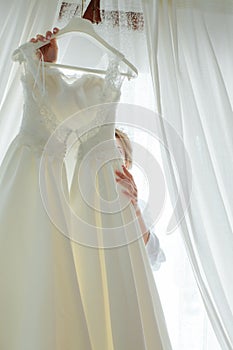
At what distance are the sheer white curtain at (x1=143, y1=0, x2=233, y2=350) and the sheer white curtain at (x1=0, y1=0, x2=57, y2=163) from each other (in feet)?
0.88

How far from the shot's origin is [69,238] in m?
0.79

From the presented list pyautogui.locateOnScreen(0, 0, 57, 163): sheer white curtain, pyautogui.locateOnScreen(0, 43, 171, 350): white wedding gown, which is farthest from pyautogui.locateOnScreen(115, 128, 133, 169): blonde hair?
pyautogui.locateOnScreen(0, 0, 57, 163): sheer white curtain

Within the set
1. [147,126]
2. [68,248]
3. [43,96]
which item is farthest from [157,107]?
[68,248]

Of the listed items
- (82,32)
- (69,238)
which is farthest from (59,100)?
(69,238)

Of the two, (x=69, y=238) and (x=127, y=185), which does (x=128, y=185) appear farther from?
(x=69, y=238)

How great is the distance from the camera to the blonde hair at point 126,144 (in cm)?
100

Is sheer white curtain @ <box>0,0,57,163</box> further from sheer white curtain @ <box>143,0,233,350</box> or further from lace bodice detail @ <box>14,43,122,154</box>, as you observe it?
sheer white curtain @ <box>143,0,233,350</box>

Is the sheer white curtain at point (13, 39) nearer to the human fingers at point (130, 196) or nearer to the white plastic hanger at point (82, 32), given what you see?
the white plastic hanger at point (82, 32)

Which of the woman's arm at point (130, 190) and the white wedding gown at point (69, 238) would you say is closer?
the white wedding gown at point (69, 238)

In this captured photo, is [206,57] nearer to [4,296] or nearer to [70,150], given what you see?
[70,150]

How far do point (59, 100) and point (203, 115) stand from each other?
0.37 meters

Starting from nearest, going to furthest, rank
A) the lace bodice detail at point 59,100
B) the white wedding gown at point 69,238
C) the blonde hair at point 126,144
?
the white wedding gown at point 69,238 < the lace bodice detail at point 59,100 < the blonde hair at point 126,144

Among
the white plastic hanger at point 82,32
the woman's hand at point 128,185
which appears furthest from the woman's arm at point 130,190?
the white plastic hanger at point 82,32

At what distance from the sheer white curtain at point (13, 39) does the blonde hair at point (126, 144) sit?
9.3 inches
